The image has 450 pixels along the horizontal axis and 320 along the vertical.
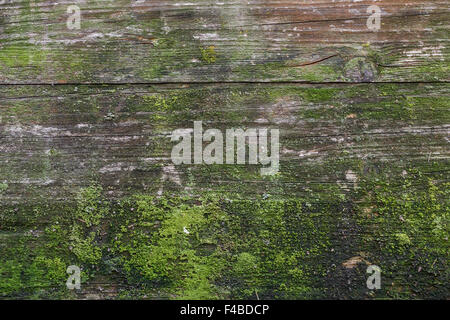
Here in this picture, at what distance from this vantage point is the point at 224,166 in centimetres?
165

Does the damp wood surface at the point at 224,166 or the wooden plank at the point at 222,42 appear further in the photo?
the wooden plank at the point at 222,42

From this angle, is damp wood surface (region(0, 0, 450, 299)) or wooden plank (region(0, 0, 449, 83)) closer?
damp wood surface (region(0, 0, 450, 299))

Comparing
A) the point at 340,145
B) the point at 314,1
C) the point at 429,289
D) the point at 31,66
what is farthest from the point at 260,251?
the point at 31,66

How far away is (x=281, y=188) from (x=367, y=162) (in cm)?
43

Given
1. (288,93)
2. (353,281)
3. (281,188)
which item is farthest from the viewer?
(288,93)

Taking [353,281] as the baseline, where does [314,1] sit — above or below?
above

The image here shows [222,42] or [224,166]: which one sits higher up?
[222,42]

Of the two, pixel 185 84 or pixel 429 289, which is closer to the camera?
pixel 429 289

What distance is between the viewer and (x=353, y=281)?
4.98 feet

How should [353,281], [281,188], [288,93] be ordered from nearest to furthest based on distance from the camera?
[353,281], [281,188], [288,93]

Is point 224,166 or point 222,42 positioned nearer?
point 224,166

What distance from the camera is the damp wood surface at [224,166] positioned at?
154 cm

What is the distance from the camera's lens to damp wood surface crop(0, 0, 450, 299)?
1.54 meters

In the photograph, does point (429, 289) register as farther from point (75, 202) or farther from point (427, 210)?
point (75, 202)
